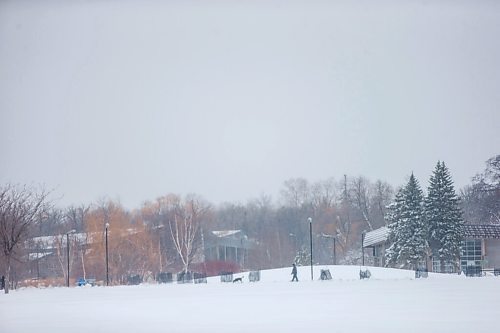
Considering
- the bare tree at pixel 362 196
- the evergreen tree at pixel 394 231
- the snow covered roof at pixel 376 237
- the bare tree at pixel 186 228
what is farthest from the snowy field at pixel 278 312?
the bare tree at pixel 362 196

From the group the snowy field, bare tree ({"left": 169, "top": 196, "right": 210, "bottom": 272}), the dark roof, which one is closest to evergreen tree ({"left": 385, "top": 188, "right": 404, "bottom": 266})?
the dark roof

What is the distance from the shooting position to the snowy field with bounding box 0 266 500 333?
13500 millimetres

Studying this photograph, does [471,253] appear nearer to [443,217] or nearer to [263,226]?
[443,217]

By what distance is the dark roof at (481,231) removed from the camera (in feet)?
136

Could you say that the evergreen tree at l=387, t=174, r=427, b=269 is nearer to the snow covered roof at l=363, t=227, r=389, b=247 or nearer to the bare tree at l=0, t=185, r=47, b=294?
the snow covered roof at l=363, t=227, r=389, b=247

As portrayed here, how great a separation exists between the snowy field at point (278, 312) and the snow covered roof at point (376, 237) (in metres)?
21.6

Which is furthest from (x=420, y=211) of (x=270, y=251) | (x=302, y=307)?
(x=302, y=307)

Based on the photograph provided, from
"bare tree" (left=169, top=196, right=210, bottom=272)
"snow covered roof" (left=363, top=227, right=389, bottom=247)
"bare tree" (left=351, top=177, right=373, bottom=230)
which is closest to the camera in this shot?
"snow covered roof" (left=363, top=227, right=389, bottom=247)

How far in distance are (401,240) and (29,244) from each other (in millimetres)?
22606

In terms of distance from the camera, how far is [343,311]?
16281 millimetres

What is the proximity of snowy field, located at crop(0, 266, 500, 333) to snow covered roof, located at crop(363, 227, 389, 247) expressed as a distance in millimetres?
21569

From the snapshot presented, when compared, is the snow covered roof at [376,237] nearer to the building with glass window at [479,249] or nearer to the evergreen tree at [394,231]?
the evergreen tree at [394,231]

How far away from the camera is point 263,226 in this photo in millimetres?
58969

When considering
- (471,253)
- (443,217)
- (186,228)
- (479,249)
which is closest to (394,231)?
(443,217)
